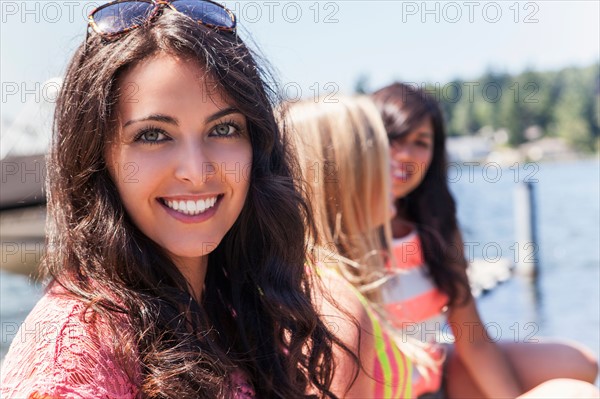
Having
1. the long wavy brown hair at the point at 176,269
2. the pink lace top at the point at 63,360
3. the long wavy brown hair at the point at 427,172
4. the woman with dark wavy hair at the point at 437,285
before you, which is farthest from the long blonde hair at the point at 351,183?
the pink lace top at the point at 63,360

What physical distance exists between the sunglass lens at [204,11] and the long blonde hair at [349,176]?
2.83 ft

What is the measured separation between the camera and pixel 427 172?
3973 millimetres

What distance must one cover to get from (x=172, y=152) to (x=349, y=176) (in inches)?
47.0

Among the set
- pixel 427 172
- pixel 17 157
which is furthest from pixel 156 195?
pixel 17 157

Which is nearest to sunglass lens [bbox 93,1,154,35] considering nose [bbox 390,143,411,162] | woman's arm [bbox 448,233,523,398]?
woman's arm [bbox 448,233,523,398]

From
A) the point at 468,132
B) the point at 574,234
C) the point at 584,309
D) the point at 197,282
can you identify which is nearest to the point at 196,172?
the point at 197,282

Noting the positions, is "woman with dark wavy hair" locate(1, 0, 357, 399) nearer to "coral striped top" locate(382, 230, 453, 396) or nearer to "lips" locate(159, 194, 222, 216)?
"lips" locate(159, 194, 222, 216)

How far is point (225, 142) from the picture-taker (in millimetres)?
1694

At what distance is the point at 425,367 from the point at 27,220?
11.0m

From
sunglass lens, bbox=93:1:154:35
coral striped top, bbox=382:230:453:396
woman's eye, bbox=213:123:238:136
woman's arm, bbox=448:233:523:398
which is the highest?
sunglass lens, bbox=93:1:154:35

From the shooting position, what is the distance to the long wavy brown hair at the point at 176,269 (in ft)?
5.14

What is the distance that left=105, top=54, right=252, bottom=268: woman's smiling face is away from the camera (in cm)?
160

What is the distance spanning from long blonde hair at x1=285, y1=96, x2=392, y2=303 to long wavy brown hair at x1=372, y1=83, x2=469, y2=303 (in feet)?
2.60

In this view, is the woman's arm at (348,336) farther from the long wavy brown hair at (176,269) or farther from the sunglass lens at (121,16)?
the sunglass lens at (121,16)
